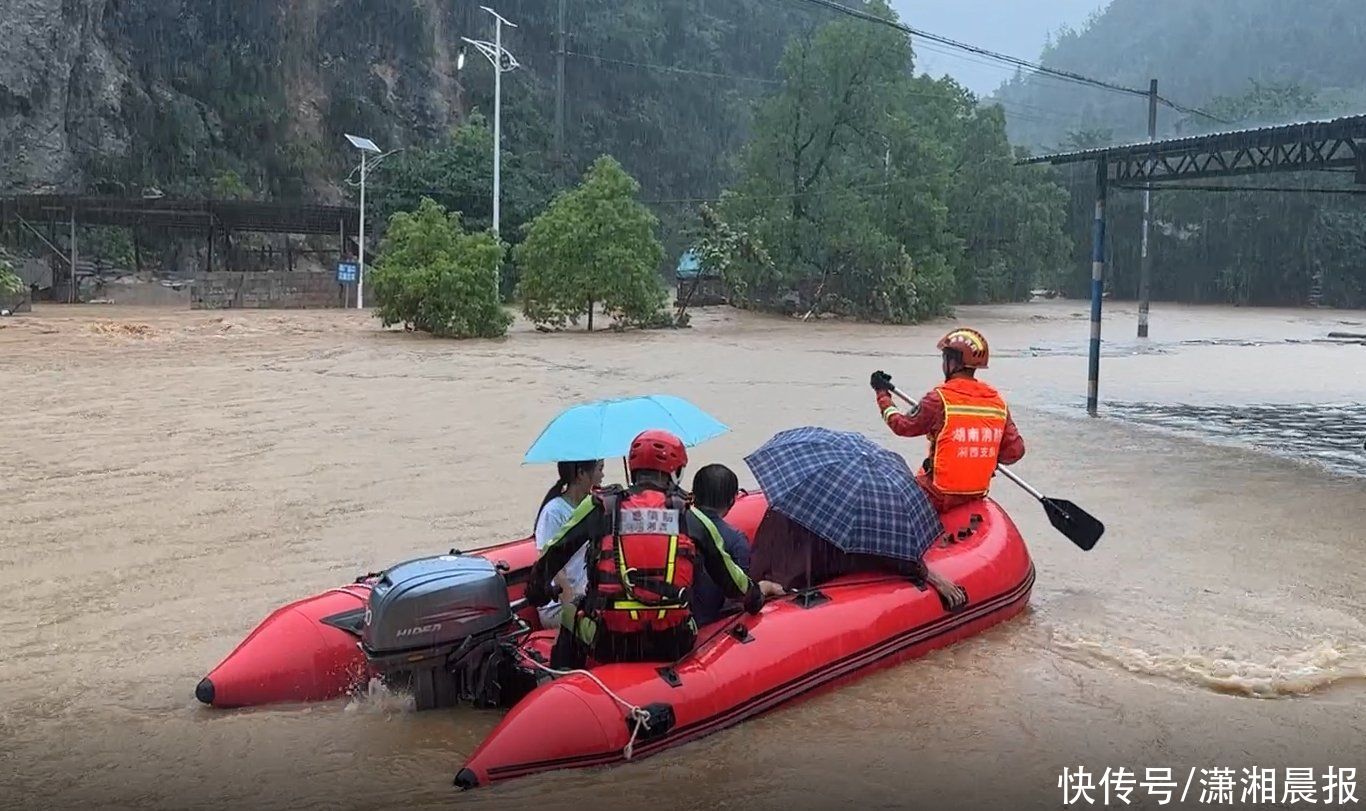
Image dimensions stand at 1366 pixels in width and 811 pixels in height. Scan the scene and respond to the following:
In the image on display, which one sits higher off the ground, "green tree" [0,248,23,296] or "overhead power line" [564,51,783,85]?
"overhead power line" [564,51,783,85]

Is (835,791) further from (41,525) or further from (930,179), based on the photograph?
(930,179)

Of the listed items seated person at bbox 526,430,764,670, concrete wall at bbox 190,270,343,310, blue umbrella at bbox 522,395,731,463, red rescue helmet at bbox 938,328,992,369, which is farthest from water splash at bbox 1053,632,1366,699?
concrete wall at bbox 190,270,343,310

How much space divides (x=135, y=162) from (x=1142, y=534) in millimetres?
35679

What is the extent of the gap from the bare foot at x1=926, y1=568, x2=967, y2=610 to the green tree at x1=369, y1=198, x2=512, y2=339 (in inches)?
783

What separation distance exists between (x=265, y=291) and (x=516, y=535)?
2650 cm

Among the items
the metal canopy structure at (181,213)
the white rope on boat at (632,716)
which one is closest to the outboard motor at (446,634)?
the white rope on boat at (632,716)

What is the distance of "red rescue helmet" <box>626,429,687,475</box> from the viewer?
413cm

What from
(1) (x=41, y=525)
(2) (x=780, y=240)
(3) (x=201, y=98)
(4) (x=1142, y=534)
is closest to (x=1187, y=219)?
(2) (x=780, y=240)

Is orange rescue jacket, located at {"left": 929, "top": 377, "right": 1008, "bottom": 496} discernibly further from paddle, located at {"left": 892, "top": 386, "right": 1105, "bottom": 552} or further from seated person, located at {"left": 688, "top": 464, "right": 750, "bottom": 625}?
seated person, located at {"left": 688, "top": 464, "right": 750, "bottom": 625}

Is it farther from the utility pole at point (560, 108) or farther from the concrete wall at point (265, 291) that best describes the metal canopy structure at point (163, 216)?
the utility pole at point (560, 108)

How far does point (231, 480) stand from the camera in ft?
31.4

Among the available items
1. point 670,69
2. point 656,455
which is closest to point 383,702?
point 656,455

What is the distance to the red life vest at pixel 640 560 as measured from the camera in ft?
13.5

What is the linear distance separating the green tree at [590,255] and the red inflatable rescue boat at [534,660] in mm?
22177
